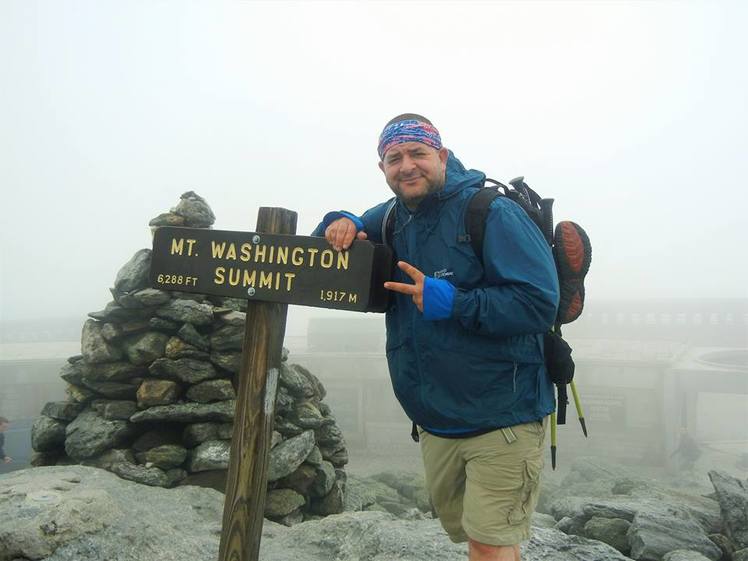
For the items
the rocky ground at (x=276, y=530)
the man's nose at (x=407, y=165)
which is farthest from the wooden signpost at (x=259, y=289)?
the rocky ground at (x=276, y=530)

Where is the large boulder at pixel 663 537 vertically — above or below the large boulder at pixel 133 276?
below

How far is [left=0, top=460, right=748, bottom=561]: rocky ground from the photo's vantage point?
4.09 metres

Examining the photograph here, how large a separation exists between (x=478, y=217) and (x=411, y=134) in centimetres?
61

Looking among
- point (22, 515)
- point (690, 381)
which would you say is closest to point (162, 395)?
point (22, 515)

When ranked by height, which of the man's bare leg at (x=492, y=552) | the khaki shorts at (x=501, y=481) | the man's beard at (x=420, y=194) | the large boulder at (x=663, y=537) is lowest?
the large boulder at (x=663, y=537)

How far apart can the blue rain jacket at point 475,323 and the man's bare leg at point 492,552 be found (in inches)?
24.0

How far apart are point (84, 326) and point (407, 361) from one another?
5954 millimetres

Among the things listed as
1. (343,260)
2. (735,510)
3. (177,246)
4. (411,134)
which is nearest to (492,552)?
(343,260)

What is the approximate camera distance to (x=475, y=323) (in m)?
2.56

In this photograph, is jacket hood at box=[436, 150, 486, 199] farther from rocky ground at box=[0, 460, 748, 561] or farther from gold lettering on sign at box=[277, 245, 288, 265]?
rocky ground at box=[0, 460, 748, 561]

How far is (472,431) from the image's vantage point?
8.95 feet

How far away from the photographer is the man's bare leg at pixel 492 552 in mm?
2680

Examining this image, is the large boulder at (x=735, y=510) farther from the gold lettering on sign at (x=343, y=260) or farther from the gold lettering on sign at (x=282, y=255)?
the gold lettering on sign at (x=282, y=255)

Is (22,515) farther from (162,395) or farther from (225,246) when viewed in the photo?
(225,246)
